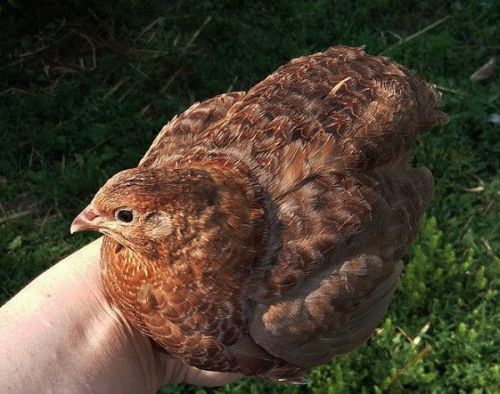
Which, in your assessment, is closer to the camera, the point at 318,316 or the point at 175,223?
the point at 175,223

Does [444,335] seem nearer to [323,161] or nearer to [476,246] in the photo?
[476,246]

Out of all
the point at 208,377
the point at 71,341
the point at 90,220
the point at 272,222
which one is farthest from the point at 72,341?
the point at 272,222

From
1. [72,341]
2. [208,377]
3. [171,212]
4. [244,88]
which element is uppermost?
[171,212]

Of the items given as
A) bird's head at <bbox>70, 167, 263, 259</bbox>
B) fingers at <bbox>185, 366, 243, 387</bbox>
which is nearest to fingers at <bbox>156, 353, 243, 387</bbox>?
fingers at <bbox>185, 366, 243, 387</bbox>

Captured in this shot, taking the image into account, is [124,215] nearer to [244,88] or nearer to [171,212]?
[171,212]

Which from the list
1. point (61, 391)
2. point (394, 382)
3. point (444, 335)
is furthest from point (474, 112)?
point (61, 391)

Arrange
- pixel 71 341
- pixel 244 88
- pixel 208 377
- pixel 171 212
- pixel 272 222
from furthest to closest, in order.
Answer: pixel 244 88 → pixel 208 377 → pixel 71 341 → pixel 272 222 → pixel 171 212
